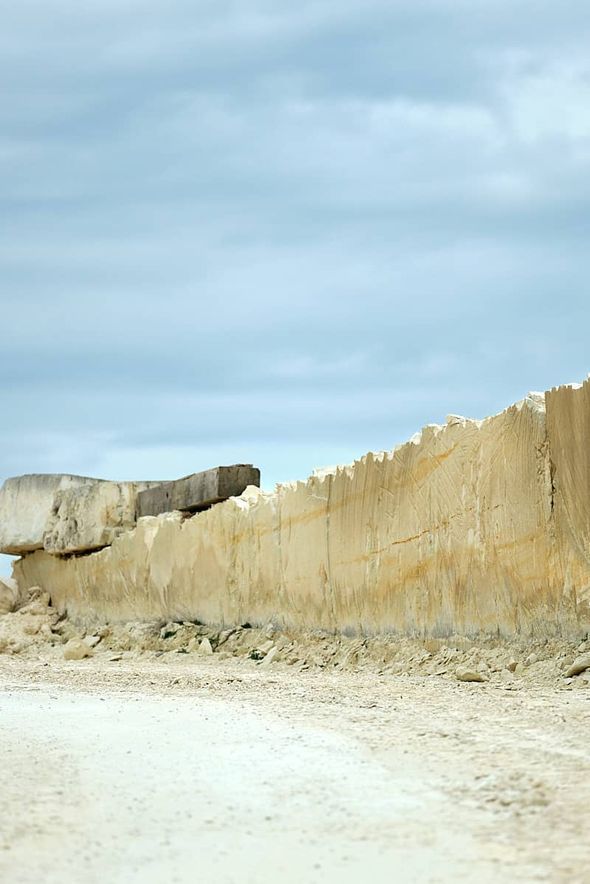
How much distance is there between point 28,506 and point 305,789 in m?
11.5

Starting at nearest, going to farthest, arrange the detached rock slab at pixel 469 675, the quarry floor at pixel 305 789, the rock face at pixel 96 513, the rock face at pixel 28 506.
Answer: the quarry floor at pixel 305 789 < the detached rock slab at pixel 469 675 < the rock face at pixel 96 513 < the rock face at pixel 28 506

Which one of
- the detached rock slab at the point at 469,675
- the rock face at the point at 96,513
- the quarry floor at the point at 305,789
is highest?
the rock face at the point at 96,513

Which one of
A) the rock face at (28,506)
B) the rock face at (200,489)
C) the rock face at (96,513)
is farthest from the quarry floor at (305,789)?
the rock face at (28,506)

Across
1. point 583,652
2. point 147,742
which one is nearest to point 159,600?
point 583,652

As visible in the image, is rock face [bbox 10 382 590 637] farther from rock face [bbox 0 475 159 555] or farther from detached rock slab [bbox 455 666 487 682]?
rock face [bbox 0 475 159 555]

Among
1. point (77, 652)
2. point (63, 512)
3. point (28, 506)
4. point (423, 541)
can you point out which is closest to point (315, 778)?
point (423, 541)

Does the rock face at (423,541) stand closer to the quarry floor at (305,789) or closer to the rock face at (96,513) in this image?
the quarry floor at (305,789)

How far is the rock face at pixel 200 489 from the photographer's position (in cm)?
1072

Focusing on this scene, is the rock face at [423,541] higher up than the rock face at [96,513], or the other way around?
the rock face at [96,513]

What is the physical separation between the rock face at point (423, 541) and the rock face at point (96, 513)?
1.65 m

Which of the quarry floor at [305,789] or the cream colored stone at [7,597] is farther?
the cream colored stone at [7,597]

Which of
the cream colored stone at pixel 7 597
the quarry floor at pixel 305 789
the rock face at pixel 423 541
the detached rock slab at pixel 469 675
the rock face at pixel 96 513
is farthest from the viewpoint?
the cream colored stone at pixel 7 597

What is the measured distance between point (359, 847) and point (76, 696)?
413cm

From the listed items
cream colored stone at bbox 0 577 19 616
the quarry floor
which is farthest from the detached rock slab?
Answer: cream colored stone at bbox 0 577 19 616
